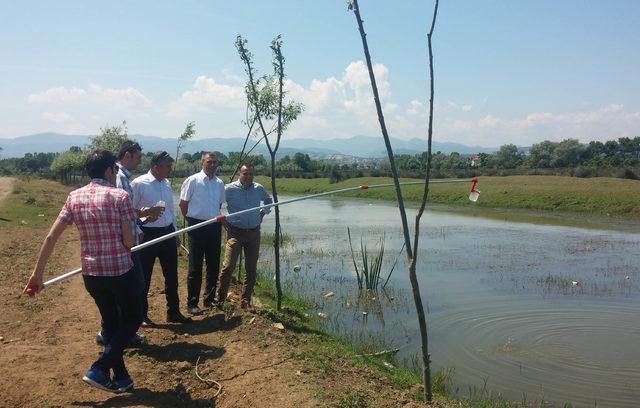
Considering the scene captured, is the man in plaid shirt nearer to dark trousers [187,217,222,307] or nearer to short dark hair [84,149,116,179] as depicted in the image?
short dark hair [84,149,116,179]

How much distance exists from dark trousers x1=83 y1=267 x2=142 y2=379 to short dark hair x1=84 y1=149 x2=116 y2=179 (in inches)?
35.6

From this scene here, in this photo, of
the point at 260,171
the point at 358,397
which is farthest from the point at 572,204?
the point at 260,171

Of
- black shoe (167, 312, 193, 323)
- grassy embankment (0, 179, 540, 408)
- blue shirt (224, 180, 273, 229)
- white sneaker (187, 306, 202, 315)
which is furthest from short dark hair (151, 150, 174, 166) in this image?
grassy embankment (0, 179, 540, 408)

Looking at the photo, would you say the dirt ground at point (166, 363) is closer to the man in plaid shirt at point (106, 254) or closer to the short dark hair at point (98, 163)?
the man in plaid shirt at point (106, 254)

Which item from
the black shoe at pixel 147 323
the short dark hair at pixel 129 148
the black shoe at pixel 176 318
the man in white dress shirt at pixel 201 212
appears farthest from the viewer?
the man in white dress shirt at pixel 201 212

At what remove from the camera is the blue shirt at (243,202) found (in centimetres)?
711

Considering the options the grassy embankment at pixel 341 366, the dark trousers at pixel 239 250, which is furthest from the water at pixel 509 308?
the dark trousers at pixel 239 250

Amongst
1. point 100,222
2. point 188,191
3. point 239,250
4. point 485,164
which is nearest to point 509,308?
point 239,250

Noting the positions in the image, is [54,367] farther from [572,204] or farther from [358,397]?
[572,204]

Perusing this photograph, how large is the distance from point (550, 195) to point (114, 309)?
104 ft

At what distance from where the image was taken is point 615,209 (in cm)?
2791

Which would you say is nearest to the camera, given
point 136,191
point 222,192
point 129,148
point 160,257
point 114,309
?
point 114,309

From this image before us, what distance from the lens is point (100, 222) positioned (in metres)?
4.49

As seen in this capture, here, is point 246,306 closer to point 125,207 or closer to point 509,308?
point 125,207
